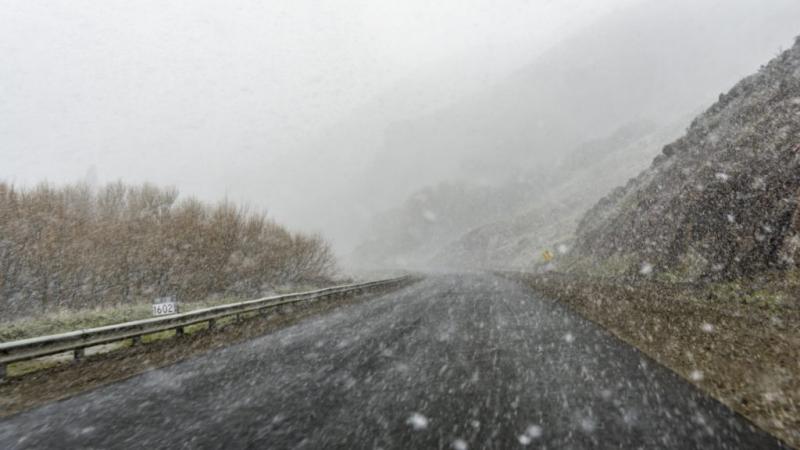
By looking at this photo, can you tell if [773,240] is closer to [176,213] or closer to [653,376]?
[653,376]

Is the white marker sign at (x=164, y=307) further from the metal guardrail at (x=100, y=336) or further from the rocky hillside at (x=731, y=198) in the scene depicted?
the rocky hillside at (x=731, y=198)

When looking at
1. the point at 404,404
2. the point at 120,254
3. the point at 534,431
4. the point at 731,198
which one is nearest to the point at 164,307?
the point at 404,404

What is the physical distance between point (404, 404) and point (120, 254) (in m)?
21.3

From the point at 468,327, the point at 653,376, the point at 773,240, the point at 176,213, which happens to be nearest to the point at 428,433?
the point at 653,376

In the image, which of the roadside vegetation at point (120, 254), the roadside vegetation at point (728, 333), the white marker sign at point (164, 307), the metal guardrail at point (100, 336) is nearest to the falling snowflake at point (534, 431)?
the roadside vegetation at point (728, 333)

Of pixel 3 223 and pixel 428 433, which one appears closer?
pixel 428 433

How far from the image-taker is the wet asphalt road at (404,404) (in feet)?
13.5

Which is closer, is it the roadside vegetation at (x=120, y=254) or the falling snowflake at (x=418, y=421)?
the falling snowflake at (x=418, y=421)

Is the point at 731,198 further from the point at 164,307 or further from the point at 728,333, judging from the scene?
the point at 164,307

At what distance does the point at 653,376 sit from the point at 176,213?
2510 cm

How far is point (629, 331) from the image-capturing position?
30.8 feet

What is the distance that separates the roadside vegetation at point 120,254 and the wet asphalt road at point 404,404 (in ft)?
27.1

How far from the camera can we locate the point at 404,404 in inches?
198

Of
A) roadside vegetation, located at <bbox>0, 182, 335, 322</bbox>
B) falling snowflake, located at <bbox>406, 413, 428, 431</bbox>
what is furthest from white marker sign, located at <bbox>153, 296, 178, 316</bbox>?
falling snowflake, located at <bbox>406, 413, 428, 431</bbox>
